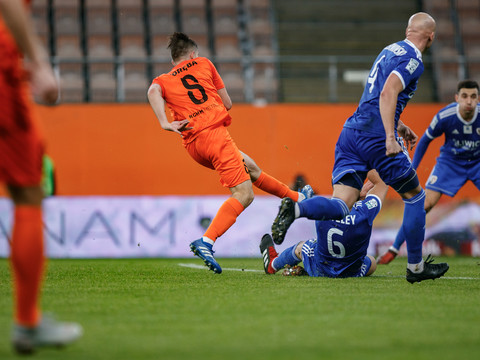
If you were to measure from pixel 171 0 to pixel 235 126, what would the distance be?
435cm

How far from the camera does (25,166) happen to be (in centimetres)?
293

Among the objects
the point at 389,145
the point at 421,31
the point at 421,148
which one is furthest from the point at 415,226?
the point at 421,148

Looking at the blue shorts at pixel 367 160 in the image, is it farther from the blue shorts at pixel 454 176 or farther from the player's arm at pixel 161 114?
the blue shorts at pixel 454 176

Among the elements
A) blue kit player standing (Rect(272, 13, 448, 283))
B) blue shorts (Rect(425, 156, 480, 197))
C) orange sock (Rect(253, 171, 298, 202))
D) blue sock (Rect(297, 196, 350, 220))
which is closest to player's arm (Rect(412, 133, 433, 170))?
blue shorts (Rect(425, 156, 480, 197))

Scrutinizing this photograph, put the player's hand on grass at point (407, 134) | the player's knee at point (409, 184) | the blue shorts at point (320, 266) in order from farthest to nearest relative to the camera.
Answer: the blue shorts at point (320, 266) < the player's hand on grass at point (407, 134) < the player's knee at point (409, 184)

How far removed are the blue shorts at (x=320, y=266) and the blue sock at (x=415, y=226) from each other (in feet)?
2.13

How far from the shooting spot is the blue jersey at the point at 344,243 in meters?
5.75

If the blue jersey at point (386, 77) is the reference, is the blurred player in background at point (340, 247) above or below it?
below

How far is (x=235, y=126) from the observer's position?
1358cm

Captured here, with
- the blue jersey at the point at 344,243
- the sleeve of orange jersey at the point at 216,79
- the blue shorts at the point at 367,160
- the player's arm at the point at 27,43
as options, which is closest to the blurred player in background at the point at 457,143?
the blue jersey at the point at 344,243

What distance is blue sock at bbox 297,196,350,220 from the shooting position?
5141 mm

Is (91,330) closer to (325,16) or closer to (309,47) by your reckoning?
(309,47)

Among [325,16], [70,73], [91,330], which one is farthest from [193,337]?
[325,16]

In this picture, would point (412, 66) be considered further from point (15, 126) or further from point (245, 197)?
point (15, 126)
